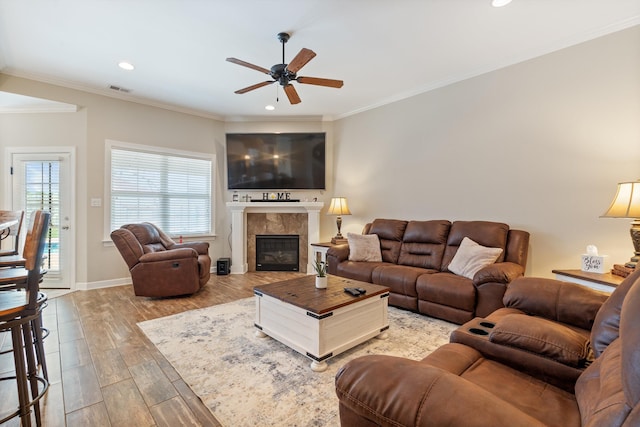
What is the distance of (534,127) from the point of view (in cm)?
330

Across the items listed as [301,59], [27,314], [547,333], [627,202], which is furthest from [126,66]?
[627,202]

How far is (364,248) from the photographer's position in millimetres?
4105

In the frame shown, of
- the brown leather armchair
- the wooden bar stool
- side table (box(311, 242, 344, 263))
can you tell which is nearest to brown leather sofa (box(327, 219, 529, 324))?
side table (box(311, 242, 344, 263))

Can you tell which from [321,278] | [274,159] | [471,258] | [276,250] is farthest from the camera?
[276,250]

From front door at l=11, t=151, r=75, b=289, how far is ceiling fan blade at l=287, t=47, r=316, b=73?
3752mm

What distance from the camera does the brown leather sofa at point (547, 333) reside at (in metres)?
1.20

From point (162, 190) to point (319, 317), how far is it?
4.11m

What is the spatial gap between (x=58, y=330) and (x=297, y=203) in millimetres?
3604

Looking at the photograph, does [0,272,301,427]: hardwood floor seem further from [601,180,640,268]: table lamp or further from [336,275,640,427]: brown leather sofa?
[601,180,640,268]: table lamp

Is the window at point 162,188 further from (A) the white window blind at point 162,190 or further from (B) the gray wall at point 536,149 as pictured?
(B) the gray wall at point 536,149

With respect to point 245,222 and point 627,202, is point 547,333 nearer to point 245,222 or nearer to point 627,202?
point 627,202

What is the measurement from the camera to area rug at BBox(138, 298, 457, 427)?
5.65 ft

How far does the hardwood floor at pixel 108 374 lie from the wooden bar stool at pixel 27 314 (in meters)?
0.22

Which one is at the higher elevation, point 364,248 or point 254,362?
point 364,248
